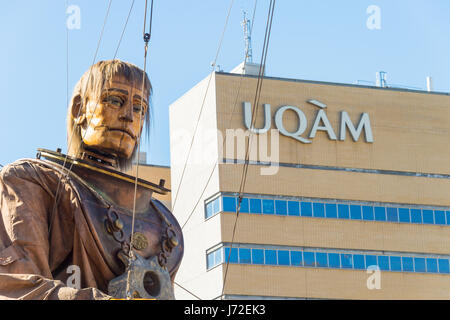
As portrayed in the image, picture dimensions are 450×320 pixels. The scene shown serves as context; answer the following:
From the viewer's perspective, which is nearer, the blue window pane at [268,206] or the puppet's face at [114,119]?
the puppet's face at [114,119]

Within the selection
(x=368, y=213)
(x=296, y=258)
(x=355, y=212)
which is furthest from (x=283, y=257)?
(x=368, y=213)

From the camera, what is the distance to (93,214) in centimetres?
1355

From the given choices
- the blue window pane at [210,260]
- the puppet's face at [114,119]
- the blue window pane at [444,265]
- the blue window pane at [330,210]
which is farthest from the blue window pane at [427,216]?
the puppet's face at [114,119]

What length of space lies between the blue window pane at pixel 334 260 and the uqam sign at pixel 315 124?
7.55 metres

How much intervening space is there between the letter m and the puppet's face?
5994cm

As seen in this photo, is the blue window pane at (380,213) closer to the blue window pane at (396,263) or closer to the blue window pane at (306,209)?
the blue window pane at (396,263)

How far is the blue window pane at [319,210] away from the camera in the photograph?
70.1m

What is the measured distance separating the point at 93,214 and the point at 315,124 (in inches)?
2374

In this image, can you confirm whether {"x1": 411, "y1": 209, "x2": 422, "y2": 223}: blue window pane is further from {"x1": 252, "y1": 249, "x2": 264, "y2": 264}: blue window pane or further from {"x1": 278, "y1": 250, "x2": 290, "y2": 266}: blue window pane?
{"x1": 252, "y1": 249, "x2": 264, "y2": 264}: blue window pane

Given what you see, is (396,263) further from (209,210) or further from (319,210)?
(209,210)

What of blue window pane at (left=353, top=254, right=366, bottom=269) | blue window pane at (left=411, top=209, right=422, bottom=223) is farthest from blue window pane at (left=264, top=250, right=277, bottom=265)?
blue window pane at (left=411, top=209, right=422, bottom=223)

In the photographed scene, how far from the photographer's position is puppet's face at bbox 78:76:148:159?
14.3m
